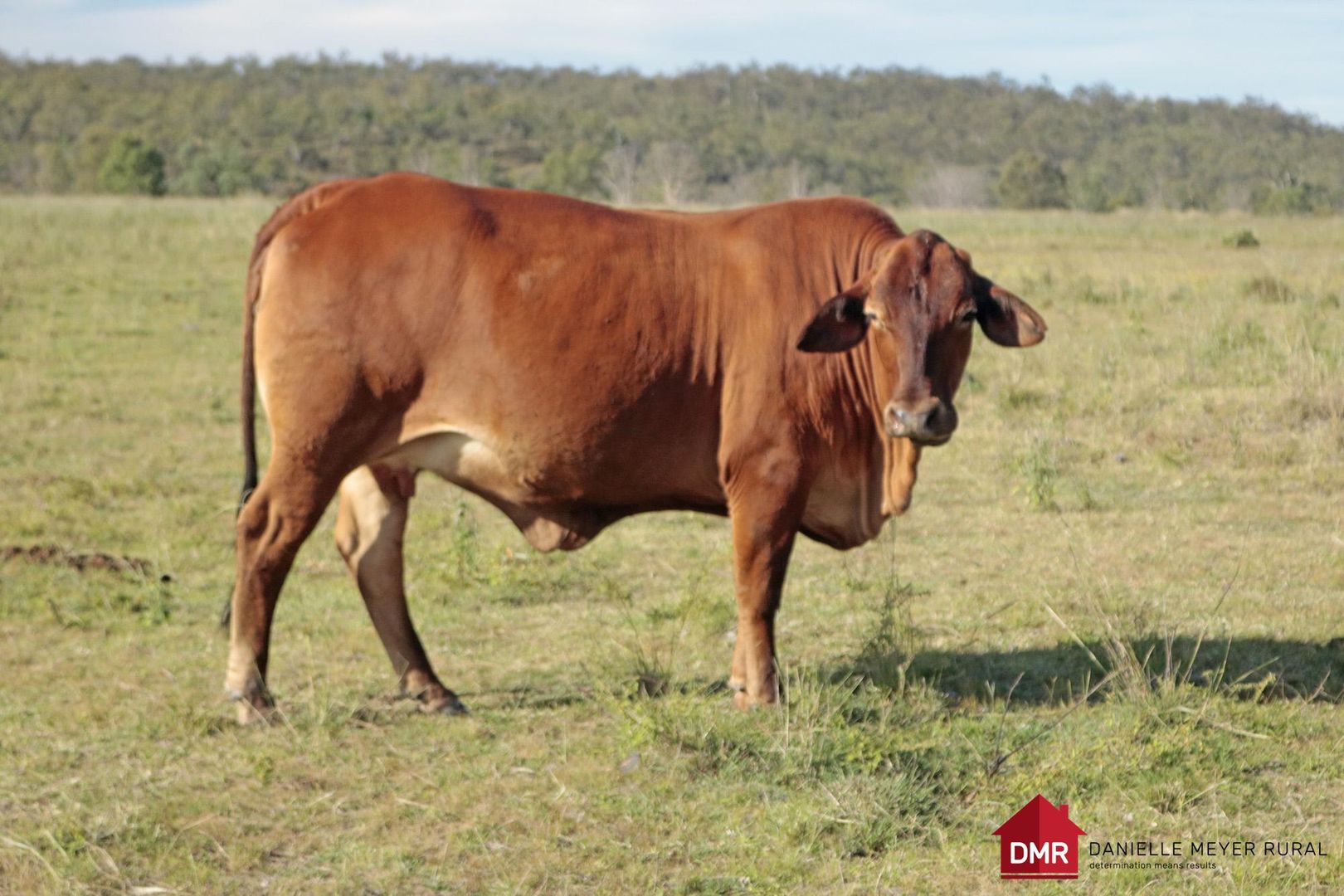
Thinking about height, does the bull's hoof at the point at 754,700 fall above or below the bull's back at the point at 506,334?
below

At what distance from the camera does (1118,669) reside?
18.2ft

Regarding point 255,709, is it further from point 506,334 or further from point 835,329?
point 835,329

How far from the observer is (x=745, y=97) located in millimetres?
103500

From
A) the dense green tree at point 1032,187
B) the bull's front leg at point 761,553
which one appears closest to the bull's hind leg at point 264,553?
the bull's front leg at point 761,553

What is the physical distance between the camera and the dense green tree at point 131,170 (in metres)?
45.5

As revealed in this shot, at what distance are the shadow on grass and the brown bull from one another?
0.71 metres

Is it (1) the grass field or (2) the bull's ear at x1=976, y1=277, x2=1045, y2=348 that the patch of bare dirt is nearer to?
(1) the grass field

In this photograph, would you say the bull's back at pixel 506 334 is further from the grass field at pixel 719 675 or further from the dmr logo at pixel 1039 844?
the dmr logo at pixel 1039 844

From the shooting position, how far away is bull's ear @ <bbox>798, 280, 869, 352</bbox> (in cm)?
542

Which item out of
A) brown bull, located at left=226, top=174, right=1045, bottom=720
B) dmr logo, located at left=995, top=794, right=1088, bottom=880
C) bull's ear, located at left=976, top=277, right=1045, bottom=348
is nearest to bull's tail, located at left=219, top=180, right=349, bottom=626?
brown bull, located at left=226, top=174, right=1045, bottom=720

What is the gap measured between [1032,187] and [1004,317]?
44.0 m

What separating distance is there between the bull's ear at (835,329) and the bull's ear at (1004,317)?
0.45 m

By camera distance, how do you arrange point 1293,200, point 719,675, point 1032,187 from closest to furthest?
point 719,675
point 1293,200
point 1032,187

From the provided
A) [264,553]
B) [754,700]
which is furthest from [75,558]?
[754,700]
